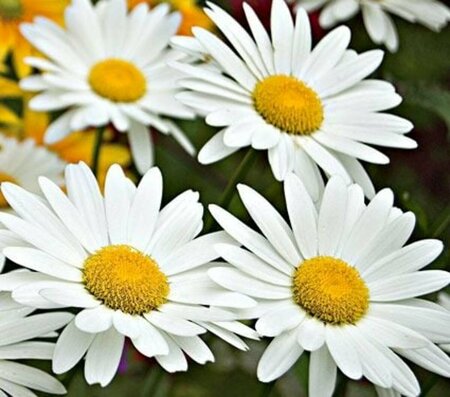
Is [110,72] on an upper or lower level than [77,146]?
upper

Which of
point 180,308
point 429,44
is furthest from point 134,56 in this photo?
point 429,44

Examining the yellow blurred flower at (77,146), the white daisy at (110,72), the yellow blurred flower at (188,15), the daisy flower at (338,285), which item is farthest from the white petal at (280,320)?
the yellow blurred flower at (188,15)

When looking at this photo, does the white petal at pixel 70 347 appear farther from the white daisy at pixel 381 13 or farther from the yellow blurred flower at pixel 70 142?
the white daisy at pixel 381 13

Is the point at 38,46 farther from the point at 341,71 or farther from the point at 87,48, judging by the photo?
the point at 341,71

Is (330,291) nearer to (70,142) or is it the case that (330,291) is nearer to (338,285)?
(338,285)

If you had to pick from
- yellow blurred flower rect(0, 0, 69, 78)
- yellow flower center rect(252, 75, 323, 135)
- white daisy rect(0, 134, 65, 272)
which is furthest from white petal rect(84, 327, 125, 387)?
yellow blurred flower rect(0, 0, 69, 78)

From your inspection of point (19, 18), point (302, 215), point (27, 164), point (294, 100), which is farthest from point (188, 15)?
point (302, 215)
